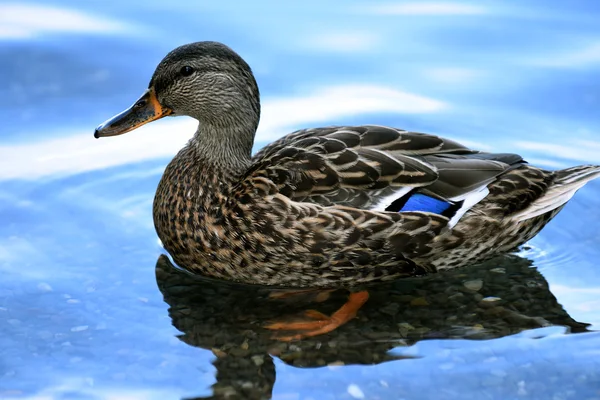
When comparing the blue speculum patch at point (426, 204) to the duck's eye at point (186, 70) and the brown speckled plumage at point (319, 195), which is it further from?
the duck's eye at point (186, 70)

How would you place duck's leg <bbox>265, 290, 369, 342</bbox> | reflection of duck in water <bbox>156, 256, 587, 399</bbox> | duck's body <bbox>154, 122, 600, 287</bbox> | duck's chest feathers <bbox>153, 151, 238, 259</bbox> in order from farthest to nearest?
duck's chest feathers <bbox>153, 151, 238, 259</bbox>, duck's body <bbox>154, 122, 600, 287</bbox>, duck's leg <bbox>265, 290, 369, 342</bbox>, reflection of duck in water <bbox>156, 256, 587, 399</bbox>

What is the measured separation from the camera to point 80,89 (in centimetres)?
938

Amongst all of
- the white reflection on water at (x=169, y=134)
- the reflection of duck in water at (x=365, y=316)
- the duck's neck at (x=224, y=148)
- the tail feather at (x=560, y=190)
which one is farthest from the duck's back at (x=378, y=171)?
the white reflection on water at (x=169, y=134)

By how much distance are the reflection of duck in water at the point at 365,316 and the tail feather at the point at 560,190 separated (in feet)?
1.45

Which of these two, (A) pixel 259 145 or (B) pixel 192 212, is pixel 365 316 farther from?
(A) pixel 259 145

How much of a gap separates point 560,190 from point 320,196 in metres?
1.68

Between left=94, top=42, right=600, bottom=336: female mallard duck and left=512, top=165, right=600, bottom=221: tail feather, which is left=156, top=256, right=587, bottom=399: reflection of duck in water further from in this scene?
left=512, top=165, right=600, bottom=221: tail feather

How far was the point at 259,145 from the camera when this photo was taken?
859 centimetres

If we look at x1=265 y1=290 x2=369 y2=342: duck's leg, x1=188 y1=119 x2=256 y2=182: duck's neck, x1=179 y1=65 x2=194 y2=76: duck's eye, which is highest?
x1=179 y1=65 x2=194 y2=76: duck's eye

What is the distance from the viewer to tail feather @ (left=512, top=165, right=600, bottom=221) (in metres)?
6.93

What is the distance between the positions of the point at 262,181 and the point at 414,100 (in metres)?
2.94

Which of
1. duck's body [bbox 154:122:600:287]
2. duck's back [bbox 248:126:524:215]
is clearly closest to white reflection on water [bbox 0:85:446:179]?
duck's body [bbox 154:122:600:287]

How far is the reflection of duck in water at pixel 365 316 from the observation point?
6.00 m

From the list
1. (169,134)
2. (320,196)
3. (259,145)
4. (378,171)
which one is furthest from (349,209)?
(169,134)
